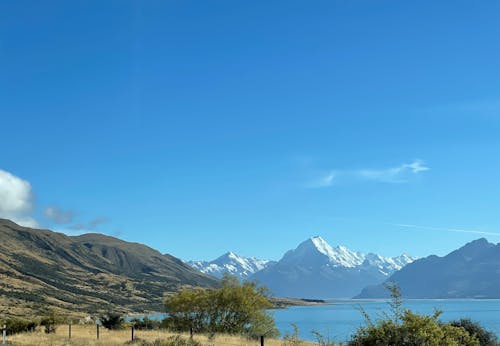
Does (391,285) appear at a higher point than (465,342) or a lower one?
higher

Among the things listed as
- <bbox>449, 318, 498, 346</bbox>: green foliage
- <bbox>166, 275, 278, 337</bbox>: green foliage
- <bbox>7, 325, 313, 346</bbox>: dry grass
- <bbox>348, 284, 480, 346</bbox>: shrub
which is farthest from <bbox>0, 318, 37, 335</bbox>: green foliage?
<bbox>348, 284, 480, 346</bbox>: shrub

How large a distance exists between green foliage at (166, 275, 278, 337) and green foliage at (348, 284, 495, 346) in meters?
36.3

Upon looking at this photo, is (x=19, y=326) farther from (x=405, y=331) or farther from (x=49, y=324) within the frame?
(x=405, y=331)

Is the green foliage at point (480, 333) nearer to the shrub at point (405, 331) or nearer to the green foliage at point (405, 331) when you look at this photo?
the green foliage at point (405, 331)

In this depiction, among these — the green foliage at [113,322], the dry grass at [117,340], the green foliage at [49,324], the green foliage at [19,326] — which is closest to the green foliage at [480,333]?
the dry grass at [117,340]

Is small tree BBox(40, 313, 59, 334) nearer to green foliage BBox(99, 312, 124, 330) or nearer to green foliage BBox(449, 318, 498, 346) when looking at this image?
green foliage BBox(99, 312, 124, 330)

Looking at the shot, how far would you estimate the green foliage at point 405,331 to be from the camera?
748 inches

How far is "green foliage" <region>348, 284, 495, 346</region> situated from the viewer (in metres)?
19.0

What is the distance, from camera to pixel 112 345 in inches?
1387

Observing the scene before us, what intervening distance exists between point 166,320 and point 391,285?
43.5 m

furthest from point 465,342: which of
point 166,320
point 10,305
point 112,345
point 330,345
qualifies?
point 10,305

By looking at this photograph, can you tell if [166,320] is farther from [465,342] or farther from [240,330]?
[465,342]

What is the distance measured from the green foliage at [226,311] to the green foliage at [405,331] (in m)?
36.3

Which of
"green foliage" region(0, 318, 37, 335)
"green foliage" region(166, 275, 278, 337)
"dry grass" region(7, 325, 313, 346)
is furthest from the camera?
"green foliage" region(0, 318, 37, 335)
